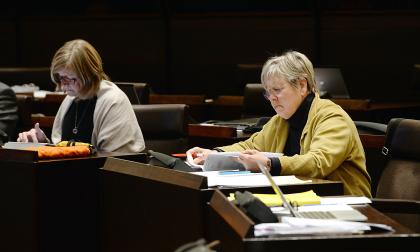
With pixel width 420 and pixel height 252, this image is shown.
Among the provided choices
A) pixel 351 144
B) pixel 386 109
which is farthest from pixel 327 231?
pixel 386 109

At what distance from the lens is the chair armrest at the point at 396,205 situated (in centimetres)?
302

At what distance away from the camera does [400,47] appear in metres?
8.70

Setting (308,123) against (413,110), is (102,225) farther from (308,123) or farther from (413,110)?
(413,110)

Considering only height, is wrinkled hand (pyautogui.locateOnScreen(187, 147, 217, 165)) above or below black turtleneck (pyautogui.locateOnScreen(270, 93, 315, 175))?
below

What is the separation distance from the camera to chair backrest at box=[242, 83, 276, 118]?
20.8ft

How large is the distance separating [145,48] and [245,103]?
3586 millimetres

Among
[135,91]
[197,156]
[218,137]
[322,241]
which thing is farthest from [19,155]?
[135,91]

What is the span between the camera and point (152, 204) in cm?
303

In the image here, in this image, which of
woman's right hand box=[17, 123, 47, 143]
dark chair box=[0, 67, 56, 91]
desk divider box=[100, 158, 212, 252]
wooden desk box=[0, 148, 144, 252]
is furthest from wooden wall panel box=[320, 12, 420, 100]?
desk divider box=[100, 158, 212, 252]

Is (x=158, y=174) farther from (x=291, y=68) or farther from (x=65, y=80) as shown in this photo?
(x=65, y=80)

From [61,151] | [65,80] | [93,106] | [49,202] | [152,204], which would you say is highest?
[65,80]

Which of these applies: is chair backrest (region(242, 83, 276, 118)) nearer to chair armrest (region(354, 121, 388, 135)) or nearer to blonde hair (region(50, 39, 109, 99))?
chair armrest (region(354, 121, 388, 135))

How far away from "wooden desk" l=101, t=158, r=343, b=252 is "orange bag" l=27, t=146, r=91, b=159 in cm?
36

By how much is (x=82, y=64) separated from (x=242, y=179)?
1582 mm
